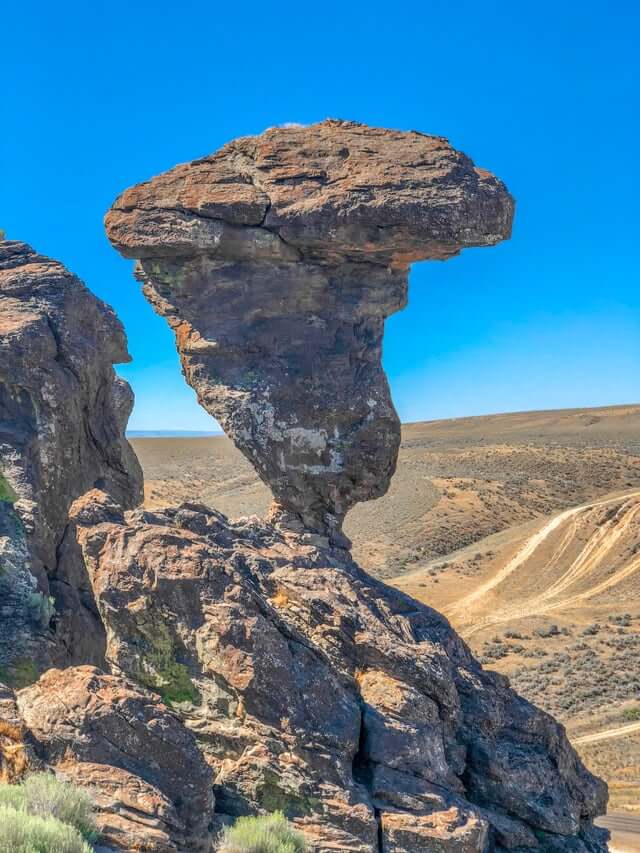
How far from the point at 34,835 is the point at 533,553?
5766 centimetres

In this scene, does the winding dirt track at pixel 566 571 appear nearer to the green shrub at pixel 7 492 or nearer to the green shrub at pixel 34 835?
the green shrub at pixel 7 492

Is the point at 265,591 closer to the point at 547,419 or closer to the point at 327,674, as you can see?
the point at 327,674

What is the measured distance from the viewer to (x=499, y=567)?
6172 cm

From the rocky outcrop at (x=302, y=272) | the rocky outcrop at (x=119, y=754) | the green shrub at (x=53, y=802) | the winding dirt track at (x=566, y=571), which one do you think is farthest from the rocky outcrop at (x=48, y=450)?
the winding dirt track at (x=566, y=571)

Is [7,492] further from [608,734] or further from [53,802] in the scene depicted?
[608,734]

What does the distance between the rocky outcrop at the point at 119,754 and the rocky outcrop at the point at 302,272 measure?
23.8 feet

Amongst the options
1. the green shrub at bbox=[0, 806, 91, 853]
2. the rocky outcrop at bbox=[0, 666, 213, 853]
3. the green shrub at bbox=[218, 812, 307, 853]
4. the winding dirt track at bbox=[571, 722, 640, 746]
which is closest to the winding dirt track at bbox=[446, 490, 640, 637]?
the winding dirt track at bbox=[571, 722, 640, 746]

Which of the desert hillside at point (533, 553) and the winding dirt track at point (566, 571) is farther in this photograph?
the winding dirt track at point (566, 571)

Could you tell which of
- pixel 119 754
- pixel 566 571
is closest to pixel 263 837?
pixel 119 754

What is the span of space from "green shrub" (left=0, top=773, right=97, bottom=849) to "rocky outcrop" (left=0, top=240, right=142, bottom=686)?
269 inches

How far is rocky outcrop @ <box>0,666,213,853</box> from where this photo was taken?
9.04 meters

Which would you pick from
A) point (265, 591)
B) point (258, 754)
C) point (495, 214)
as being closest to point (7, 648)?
point (265, 591)

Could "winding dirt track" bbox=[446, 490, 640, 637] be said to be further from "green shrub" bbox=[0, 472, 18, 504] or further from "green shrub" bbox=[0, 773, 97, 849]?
"green shrub" bbox=[0, 773, 97, 849]

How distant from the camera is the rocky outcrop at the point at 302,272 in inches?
623
